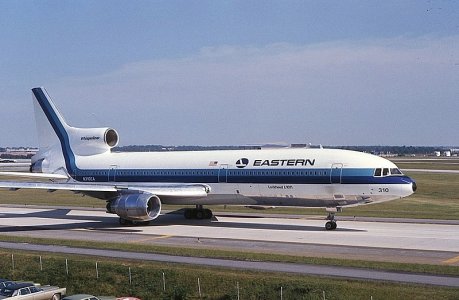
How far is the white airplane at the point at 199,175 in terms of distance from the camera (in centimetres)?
3941

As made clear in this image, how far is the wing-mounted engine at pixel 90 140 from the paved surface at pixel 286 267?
2013 cm

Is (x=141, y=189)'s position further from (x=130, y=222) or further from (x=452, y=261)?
(x=452, y=261)

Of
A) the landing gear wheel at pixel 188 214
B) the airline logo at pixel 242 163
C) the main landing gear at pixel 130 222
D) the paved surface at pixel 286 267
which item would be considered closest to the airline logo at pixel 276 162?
the airline logo at pixel 242 163

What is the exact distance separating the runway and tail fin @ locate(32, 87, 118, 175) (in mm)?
4858

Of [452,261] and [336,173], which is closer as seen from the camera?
[452,261]

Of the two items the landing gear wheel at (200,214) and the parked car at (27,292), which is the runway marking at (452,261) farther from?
the landing gear wheel at (200,214)

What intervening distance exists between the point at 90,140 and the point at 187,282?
3058cm

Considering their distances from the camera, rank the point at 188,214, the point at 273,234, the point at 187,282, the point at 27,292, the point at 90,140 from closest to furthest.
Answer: the point at 27,292
the point at 187,282
the point at 273,234
the point at 188,214
the point at 90,140

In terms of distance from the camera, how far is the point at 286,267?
2756 cm

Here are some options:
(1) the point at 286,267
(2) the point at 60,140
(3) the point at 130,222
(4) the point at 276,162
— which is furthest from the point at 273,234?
(2) the point at 60,140

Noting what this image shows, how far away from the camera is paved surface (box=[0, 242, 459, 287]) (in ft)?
80.5

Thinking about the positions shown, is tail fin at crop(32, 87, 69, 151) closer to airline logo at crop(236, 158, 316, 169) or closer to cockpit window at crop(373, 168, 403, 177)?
airline logo at crop(236, 158, 316, 169)

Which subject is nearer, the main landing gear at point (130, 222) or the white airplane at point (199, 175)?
the white airplane at point (199, 175)

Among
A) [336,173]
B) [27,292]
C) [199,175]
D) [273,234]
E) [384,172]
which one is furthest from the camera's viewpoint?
[199,175]
